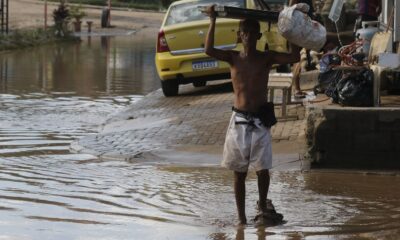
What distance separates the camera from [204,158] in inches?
385

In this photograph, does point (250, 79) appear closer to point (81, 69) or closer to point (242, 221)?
point (242, 221)

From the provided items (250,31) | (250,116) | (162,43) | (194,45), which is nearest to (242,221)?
(250,116)

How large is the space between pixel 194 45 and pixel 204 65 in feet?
1.31

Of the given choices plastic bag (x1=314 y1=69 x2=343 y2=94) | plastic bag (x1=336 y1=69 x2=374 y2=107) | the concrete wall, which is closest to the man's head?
the concrete wall

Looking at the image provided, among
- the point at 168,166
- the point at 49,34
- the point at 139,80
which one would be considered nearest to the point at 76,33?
the point at 49,34

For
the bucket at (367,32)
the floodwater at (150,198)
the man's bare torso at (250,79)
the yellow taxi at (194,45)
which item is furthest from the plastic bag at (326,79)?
the man's bare torso at (250,79)

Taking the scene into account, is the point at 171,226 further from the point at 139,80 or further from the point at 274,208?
the point at 139,80

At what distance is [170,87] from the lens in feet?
52.3

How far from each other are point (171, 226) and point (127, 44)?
27846mm

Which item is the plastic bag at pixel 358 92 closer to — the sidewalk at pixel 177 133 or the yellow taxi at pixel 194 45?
the sidewalk at pixel 177 133

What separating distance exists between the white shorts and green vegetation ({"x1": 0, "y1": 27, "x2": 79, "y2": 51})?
22116 millimetres

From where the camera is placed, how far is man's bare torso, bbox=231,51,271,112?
6.93 metres

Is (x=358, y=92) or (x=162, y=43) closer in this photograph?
(x=358, y=92)

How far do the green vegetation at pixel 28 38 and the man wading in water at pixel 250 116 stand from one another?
72.1ft
